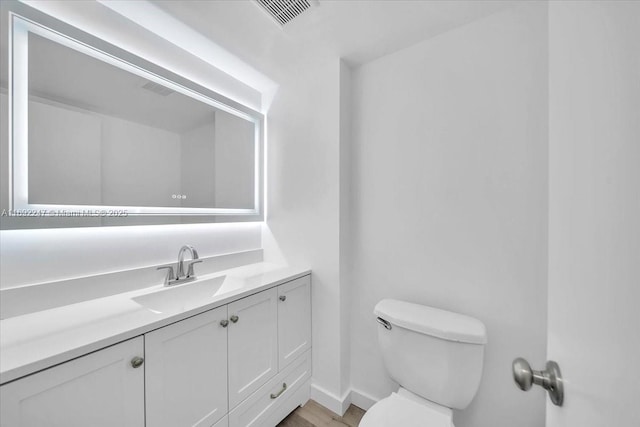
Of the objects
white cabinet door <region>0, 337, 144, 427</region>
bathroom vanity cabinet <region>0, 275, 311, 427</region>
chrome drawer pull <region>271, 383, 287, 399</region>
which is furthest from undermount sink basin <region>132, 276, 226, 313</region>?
chrome drawer pull <region>271, 383, 287, 399</region>

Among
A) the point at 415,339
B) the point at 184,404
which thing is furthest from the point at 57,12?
the point at 415,339

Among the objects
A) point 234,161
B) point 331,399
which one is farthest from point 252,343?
point 234,161

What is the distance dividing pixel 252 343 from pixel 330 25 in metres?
1.81

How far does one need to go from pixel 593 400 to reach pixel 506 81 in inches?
55.4

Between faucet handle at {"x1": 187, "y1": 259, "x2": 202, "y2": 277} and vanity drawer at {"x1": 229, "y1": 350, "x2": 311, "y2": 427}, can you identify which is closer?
vanity drawer at {"x1": 229, "y1": 350, "x2": 311, "y2": 427}

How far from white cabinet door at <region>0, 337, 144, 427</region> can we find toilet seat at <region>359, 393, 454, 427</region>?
0.91m

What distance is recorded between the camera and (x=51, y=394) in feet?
2.31

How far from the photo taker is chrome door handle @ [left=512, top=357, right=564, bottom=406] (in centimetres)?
46

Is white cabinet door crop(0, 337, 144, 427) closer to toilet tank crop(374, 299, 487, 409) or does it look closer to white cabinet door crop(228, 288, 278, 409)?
white cabinet door crop(228, 288, 278, 409)

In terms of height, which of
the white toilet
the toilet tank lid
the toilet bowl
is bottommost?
the toilet bowl

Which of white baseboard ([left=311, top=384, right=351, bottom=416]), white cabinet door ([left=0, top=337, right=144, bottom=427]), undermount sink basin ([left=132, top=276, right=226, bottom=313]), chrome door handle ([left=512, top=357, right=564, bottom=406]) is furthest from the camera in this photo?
white baseboard ([left=311, top=384, right=351, bottom=416])

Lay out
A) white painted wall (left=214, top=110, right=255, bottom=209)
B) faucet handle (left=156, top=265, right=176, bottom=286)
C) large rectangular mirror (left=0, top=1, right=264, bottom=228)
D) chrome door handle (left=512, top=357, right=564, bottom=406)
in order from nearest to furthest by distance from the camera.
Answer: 1. chrome door handle (left=512, top=357, right=564, bottom=406)
2. large rectangular mirror (left=0, top=1, right=264, bottom=228)
3. faucet handle (left=156, top=265, right=176, bottom=286)
4. white painted wall (left=214, top=110, right=255, bottom=209)

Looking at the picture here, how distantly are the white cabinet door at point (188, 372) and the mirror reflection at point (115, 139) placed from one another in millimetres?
769

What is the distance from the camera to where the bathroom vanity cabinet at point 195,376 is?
0.72 metres
